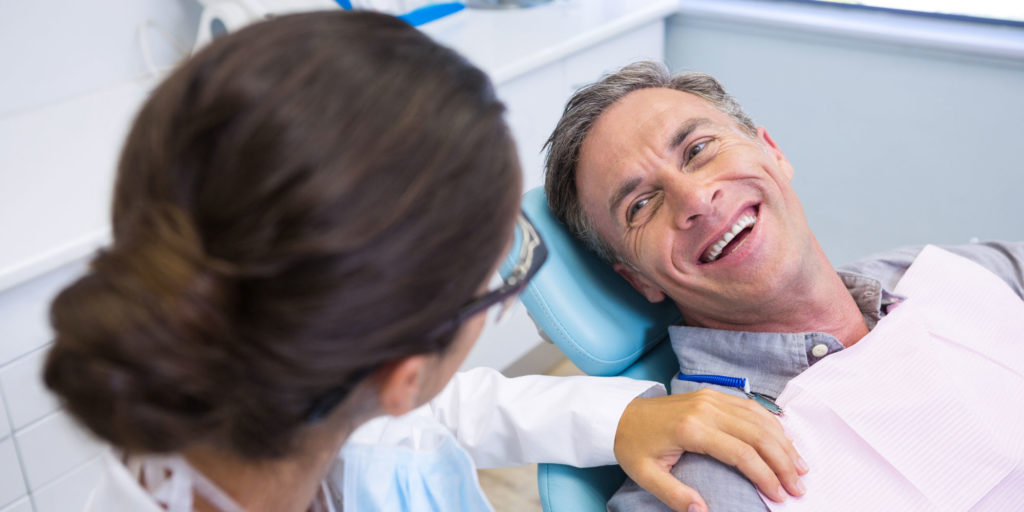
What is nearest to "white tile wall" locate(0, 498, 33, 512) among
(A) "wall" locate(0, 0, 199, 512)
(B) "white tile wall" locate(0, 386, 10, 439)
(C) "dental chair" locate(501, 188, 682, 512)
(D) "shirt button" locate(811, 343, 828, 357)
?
(A) "wall" locate(0, 0, 199, 512)

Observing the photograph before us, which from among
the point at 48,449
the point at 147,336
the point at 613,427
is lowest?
the point at 48,449

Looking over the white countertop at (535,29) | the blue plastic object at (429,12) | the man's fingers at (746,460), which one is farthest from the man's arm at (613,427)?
the blue plastic object at (429,12)

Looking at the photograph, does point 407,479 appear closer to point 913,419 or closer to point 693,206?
point 693,206

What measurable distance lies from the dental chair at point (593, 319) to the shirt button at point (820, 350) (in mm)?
314

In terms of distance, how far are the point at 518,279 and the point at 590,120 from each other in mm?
805

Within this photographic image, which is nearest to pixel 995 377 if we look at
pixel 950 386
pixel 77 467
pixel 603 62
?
pixel 950 386

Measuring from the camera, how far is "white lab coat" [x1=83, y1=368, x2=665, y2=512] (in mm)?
1241

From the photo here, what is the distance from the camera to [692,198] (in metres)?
1.37

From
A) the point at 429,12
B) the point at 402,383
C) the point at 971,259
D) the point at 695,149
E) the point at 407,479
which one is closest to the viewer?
the point at 402,383

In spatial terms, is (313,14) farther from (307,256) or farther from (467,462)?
(467,462)

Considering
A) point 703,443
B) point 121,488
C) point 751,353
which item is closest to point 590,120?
point 751,353

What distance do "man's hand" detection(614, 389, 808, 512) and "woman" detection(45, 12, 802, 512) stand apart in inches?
21.9

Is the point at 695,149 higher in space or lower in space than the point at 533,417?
higher

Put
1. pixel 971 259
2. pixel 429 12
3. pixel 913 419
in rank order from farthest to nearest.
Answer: pixel 429 12 < pixel 971 259 < pixel 913 419
